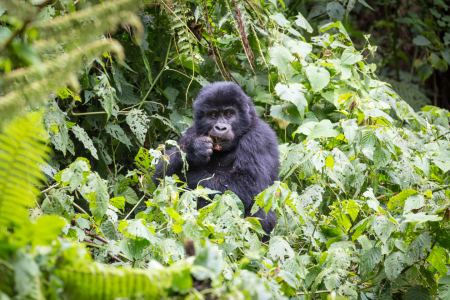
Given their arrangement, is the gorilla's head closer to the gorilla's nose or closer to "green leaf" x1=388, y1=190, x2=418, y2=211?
the gorilla's nose

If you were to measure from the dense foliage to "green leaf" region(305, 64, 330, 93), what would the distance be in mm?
16

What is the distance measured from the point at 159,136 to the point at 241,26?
4.25ft

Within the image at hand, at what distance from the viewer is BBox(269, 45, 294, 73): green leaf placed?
326 cm

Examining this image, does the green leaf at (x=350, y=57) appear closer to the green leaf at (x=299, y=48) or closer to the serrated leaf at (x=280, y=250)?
the green leaf at (x=299, y=48)

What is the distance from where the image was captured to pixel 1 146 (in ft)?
2.43

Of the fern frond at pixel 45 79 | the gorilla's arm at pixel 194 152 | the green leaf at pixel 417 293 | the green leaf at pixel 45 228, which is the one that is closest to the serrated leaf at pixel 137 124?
the gorilla's arm at pixel 194 152

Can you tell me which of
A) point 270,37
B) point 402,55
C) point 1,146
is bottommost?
point 402,55

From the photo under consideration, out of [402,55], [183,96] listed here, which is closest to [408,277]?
[183,96]

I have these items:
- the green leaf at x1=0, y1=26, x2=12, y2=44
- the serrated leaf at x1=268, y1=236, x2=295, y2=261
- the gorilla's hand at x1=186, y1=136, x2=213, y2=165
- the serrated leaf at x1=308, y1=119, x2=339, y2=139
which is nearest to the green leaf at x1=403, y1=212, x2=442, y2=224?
the serrated leaf at x1=268, y1=236, x2=295, y2=261

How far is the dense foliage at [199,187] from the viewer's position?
707 millimetres

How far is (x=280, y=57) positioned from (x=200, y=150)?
1.01 metres

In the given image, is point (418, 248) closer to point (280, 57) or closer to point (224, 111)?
point (224, 111)

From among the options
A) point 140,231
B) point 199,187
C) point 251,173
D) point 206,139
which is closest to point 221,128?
point 206,139

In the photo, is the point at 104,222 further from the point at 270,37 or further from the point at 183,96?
the point at 270,37
